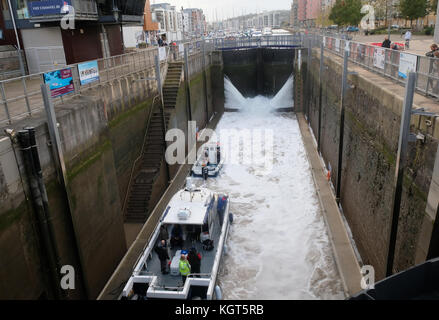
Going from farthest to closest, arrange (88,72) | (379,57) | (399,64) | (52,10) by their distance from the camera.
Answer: (52,10) < (379,57) < (88,72) < (399,64)

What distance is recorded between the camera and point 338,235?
478 inches

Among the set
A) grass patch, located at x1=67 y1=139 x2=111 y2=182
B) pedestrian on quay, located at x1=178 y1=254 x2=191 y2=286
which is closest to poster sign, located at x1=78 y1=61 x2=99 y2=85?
grass patch, located at x1=67 y1=139 x2=111 y2=182

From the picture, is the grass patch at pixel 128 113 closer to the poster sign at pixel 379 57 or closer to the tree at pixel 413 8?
the poster sign at pixel 379 57

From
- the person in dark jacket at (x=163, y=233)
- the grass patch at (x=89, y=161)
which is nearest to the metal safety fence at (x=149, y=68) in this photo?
the grass patch at (x=89, y=161)

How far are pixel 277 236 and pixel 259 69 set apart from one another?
2452cm

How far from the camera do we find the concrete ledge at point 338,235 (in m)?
9.94

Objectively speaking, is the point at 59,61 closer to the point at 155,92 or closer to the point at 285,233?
the point at 155,92

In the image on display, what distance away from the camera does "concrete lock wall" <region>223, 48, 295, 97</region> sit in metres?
34.1

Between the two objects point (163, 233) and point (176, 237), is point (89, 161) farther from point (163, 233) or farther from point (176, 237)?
point (176, 237)

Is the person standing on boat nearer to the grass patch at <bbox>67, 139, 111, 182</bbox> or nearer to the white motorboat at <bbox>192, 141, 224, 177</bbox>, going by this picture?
the white motorboat at <bbox>192, 141, 224, 177</bbox>

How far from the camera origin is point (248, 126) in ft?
92.9

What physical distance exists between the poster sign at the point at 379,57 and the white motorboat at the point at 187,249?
690 centimetres

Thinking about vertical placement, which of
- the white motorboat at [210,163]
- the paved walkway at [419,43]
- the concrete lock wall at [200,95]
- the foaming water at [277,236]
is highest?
the paved walkway at [419,43]

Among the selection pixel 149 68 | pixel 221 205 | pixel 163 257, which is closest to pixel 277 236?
pixel 221 205
